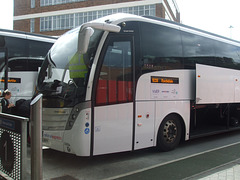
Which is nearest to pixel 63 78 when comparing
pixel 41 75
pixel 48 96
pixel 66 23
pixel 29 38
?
pixel 48 96

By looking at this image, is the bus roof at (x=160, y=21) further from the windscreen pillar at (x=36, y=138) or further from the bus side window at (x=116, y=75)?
the windscreen pillar at (x=36, y=138)

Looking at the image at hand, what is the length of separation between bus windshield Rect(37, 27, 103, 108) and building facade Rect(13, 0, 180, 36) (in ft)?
103

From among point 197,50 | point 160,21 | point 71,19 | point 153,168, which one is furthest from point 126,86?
point 71,19

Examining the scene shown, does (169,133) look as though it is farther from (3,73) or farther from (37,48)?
(37,48)

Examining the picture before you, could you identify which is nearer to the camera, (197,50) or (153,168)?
(153,168)

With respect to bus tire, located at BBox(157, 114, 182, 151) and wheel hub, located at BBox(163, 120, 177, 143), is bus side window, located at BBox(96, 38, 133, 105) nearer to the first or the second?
bus tire, located at BBox(157, 114, 182, 151)

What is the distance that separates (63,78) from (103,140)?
164cm

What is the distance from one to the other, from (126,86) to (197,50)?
3219 millimetres

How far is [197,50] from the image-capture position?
7.47 metres

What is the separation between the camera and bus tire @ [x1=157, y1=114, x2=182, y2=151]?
633 cm

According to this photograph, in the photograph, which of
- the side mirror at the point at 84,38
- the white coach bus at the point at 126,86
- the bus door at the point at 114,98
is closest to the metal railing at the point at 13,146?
the white coach bus at the point at 126,86

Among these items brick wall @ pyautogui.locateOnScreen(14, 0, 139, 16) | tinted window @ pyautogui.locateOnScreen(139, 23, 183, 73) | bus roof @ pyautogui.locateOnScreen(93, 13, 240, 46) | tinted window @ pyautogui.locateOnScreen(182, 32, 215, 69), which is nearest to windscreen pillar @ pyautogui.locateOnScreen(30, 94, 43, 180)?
bus roof @ pyautogui.locateOnScreen(93, 13, 240, 46)

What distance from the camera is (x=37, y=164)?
11.0 ft

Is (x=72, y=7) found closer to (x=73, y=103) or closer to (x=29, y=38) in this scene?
(x=29, y=38)
